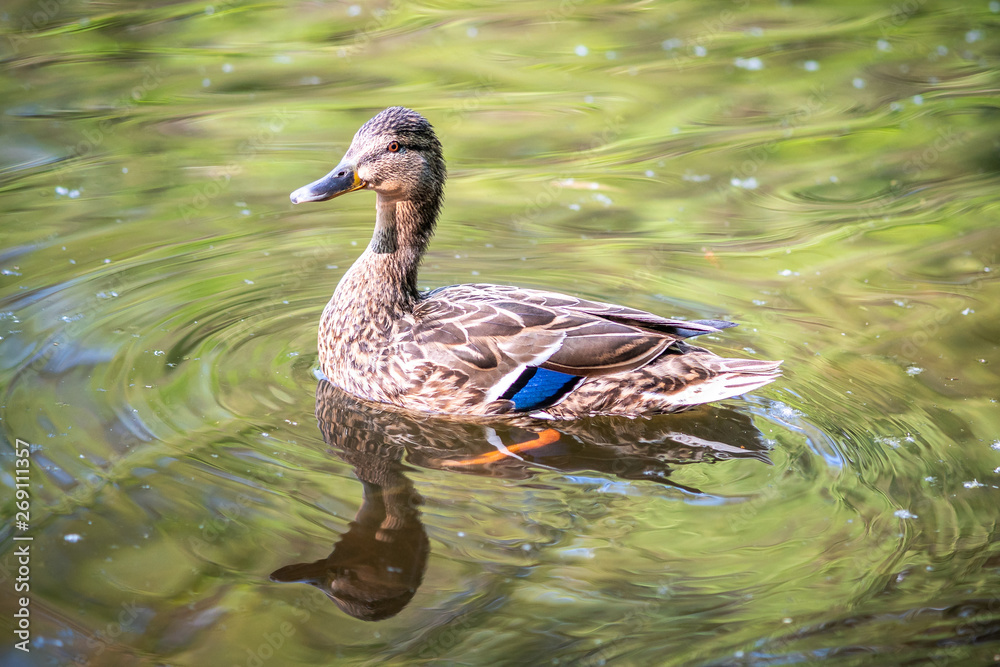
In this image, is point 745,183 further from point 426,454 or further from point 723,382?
point 426,454

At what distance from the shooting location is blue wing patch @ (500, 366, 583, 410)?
20.1ft

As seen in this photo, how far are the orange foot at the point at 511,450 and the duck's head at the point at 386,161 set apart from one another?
182 centimetres

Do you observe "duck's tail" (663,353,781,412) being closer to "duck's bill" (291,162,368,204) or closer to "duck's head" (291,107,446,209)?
"duck's head" (291,107,446,209)

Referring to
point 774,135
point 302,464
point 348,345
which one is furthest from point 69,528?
point 774,135

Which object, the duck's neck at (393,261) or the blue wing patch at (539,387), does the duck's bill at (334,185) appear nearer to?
the duck's neck at (393,261)

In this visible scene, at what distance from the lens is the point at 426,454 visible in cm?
583

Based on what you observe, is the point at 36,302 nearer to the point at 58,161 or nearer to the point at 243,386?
the point at 243,386

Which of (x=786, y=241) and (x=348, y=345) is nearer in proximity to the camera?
(x=348, y=345)

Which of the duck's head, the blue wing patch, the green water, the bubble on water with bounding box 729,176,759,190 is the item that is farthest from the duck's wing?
the bubble on water with bounding box 729,176,759,190

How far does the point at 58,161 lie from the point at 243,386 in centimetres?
430

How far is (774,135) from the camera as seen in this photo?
34.0 ft

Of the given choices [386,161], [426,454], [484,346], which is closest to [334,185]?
[386,161]

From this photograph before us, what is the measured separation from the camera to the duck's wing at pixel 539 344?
612 centimetres

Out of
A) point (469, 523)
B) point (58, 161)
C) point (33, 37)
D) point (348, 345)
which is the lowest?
point (469, 523)
